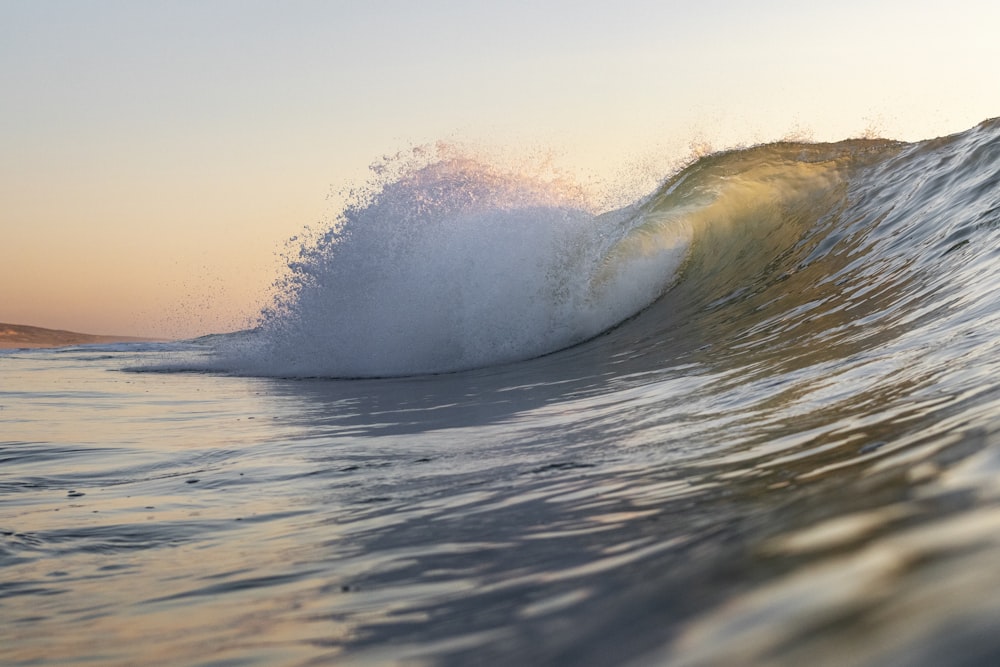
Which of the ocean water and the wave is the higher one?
the wave

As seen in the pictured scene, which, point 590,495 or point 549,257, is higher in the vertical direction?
point 549,257

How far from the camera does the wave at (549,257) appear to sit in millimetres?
9289

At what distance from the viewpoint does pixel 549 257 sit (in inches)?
440

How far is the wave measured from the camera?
929 centimetres

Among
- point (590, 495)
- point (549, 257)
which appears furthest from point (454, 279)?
point (590, 495)

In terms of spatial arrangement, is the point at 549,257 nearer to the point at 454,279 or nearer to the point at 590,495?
the point at 454,279

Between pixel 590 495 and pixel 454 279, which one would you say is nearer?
pixel 590 495

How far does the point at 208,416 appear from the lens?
608 centimetres

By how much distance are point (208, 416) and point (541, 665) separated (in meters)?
5.27

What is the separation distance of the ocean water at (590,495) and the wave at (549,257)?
0.36 meters

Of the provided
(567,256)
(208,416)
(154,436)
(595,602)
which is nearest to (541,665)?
(595,602)

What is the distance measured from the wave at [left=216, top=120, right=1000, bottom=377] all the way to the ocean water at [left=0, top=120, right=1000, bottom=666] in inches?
14.0

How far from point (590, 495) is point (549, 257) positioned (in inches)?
347

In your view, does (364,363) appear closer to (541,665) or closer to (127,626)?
(127,626)
